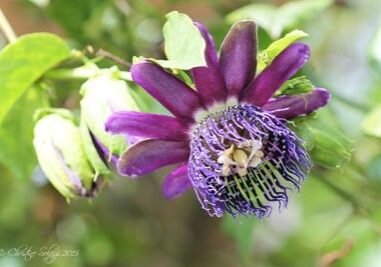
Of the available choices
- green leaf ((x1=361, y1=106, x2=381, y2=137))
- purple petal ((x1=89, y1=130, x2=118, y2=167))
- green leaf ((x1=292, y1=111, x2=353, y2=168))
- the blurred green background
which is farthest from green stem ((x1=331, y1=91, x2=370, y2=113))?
purple petal ((x1=89, y1=130, x2=118, y2=167))

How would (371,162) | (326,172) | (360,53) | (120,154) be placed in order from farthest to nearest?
1. (360,53)
2. (326,172)
3. (371,162)
4. (120,154)

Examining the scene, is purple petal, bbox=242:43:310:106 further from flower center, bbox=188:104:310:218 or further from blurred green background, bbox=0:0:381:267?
blurred green background, bbox=0:0:381:267

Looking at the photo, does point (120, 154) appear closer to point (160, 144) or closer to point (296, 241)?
point (160, 144)

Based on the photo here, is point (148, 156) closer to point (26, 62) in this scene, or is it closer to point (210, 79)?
point (210, 79)

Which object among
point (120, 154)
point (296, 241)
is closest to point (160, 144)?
point (120, 154)

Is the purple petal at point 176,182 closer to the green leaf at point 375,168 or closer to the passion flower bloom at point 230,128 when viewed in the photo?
the passion flower bloom at point 230,128
